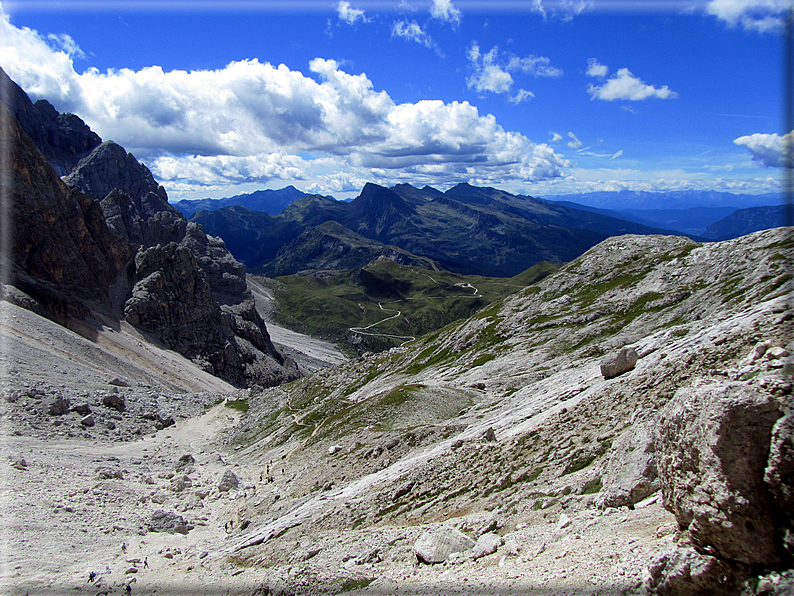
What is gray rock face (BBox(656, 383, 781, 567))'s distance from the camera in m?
9.52

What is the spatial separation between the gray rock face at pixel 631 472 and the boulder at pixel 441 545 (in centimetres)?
605

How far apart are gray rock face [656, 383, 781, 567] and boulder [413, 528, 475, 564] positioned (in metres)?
9.31

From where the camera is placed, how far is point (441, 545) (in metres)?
18.5

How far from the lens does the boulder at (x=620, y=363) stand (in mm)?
32688

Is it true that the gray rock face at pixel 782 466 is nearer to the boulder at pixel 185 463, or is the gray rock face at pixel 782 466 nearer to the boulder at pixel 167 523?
the boulder at pixel 167 523

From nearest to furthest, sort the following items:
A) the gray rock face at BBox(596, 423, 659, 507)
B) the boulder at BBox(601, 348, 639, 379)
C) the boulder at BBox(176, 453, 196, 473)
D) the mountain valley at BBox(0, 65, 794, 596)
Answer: the mountain valley at BBox(0, 65, 794, 596) < the gray rock face at BBox(596, 423, 659, 507) < the boulder at BBox(601, 348, 639, 379) < the boulder at BBox(176, 453, 196, 473)

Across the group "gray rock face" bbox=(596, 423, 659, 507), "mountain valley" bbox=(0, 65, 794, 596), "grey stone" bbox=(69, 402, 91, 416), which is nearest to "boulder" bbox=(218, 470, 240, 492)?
"mountain valley" bbox=(0, 65, 794, 596)

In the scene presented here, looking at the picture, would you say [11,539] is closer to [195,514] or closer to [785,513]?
[195,514]

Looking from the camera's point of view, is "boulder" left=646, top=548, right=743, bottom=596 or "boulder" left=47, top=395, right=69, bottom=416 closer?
"boulder" left=646, top=548, right=743, bottom=596

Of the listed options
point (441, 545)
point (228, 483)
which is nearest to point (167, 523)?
point (228, 483)

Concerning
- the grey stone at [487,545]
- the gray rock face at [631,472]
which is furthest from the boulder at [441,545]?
the gray rock face at [631,472]

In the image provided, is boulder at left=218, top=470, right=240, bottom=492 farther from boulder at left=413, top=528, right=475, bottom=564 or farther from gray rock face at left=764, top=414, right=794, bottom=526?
gray rock face at left=764, top=414, right=794, bottom=526

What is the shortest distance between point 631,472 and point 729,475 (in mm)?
8503

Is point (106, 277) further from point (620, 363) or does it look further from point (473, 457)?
point (620, 363)
